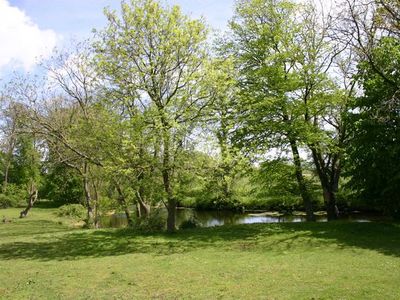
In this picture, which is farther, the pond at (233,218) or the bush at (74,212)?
the bush at (74,212)

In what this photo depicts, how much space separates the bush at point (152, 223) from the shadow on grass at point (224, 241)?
1219mm

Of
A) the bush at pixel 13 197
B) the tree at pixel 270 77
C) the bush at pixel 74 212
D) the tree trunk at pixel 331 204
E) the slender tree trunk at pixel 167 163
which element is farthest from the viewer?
the bush at pixel 13 197

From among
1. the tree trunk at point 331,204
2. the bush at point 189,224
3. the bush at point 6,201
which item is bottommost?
the bush at point 189,224

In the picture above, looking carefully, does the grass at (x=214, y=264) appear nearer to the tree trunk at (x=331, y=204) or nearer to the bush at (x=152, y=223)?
the bush at (x=152, y=223)

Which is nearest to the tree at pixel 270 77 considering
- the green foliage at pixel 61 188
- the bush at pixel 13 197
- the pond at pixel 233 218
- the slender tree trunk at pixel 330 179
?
the slender tree trunk at pixel 330 179

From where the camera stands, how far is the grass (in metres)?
9.81

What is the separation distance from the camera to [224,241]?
17.6 m

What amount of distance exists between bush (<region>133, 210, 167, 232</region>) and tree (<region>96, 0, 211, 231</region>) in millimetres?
4340

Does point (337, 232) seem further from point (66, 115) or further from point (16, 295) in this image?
point (66, 115)

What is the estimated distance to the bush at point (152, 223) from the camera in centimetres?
2236

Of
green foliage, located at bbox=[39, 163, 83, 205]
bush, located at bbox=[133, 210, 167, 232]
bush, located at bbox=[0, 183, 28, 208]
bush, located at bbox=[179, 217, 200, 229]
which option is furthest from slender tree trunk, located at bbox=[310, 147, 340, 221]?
bush, located at bbox=[0, 183, 28, 208]

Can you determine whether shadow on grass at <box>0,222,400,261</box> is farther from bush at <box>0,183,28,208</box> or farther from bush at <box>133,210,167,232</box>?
bush at <box>0,183,28,208</box>

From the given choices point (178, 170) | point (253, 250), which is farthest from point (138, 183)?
point (253, 250)

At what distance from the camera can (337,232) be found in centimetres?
1828
